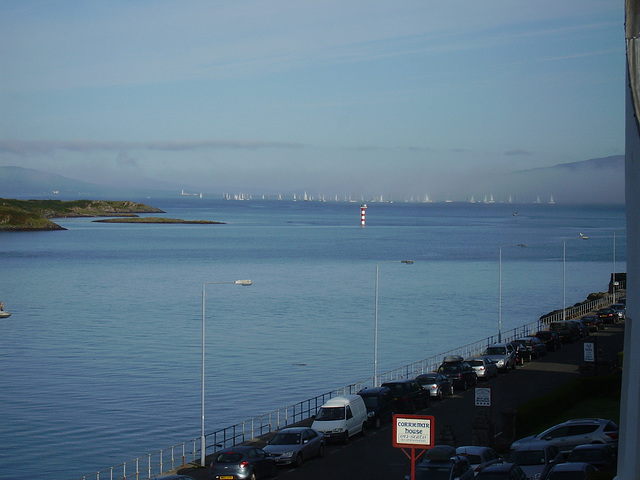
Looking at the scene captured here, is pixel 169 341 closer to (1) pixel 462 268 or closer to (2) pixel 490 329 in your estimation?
(2) pixel 490 329

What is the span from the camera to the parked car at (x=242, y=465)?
25125 mm

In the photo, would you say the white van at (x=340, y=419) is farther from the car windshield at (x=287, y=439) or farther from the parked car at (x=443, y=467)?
the parked car at (x=443, y=467)

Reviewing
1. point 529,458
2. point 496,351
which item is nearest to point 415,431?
point 529,458

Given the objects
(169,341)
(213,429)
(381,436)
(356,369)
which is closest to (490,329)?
(356,369)

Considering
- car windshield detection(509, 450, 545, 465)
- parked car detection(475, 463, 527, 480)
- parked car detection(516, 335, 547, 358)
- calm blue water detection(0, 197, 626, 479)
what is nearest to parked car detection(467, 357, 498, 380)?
parked car detection(516, 335, 547, 358)

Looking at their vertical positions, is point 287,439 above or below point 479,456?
below

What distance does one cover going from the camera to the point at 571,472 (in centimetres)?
2011

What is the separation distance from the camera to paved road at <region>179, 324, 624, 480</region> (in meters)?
26.6

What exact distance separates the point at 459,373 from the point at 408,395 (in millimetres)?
7013

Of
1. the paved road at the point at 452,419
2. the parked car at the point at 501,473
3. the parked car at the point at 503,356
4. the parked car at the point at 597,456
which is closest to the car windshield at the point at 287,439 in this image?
the paved road at the point at 452,419

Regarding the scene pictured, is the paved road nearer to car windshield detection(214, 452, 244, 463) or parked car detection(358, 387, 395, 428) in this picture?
parked car detection(358, 387, 395, 428)

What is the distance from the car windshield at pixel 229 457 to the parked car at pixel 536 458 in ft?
26.4

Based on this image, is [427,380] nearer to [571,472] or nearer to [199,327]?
[571,472]

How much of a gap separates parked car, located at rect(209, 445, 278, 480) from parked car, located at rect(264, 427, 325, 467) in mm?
975
